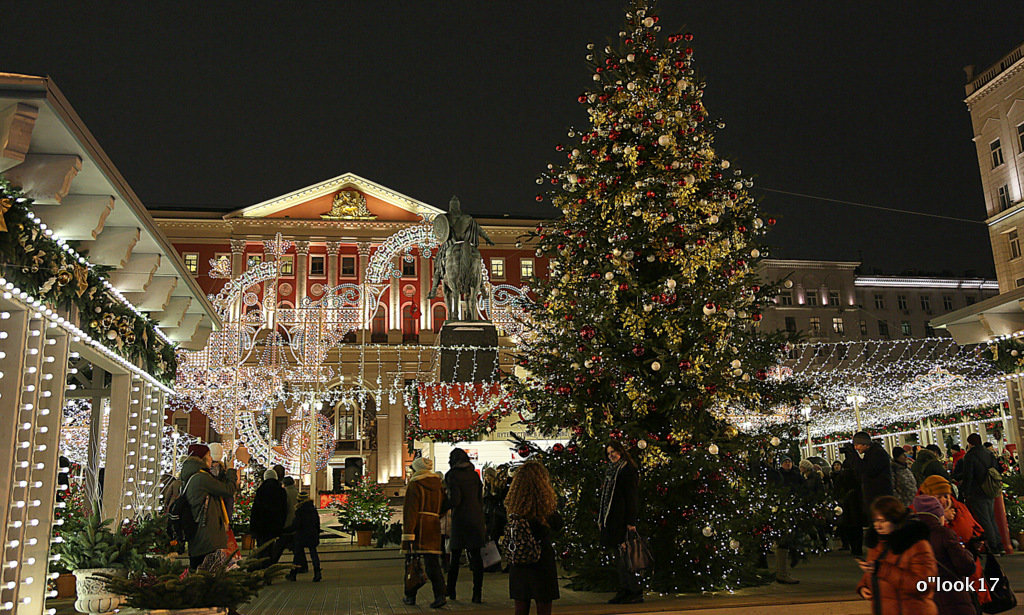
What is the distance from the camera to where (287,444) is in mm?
19141

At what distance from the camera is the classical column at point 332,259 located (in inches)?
1912

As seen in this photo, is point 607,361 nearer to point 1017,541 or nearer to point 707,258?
point 707,258

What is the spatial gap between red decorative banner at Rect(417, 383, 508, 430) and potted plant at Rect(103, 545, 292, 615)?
27.0ft

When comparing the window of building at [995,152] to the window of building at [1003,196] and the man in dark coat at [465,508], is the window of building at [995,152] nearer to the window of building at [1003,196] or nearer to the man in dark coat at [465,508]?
the window of building at [1003,196]

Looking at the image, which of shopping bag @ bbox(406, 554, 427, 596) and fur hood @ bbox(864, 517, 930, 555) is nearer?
fur hood @ bbox(864, 517, 930, 555)

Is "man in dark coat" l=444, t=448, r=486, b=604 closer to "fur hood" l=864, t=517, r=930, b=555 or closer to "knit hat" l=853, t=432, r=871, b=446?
"knit hat" l=853, t=432, r=871, b=446

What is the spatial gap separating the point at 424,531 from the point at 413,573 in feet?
1.39

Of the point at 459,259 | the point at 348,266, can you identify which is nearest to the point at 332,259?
the point at 348,266

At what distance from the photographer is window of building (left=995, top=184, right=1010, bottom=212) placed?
1437 inches

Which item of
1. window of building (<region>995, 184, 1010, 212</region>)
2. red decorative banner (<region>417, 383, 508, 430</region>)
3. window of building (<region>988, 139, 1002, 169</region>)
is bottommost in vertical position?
red decorative banner (<region>417, 383, 508, 430</region>)

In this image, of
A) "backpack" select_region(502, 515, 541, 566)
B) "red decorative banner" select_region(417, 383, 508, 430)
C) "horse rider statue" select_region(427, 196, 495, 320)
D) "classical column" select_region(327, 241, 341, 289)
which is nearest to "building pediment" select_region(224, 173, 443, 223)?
"classical column" select_region(327, 241, 341, 289)

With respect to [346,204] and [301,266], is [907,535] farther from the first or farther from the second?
[346,204]

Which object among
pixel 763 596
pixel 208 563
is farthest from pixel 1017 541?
pixel 208 563

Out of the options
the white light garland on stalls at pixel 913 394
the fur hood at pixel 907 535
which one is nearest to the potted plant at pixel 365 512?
the white light garland on stalls at pixel 913 394
